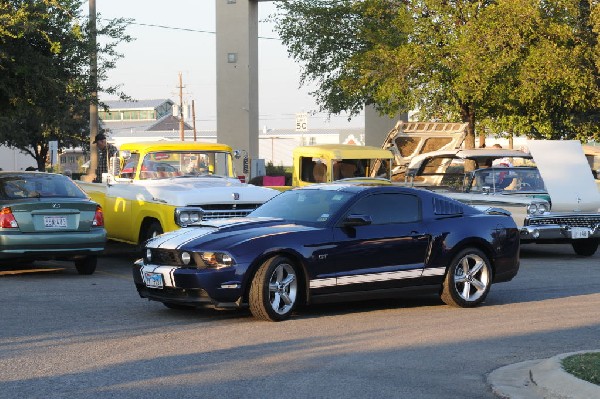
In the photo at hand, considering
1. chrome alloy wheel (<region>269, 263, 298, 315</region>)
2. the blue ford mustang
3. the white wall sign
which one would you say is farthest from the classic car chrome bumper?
the white wall sign

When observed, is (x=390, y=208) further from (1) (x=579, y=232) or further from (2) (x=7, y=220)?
(1) (x=579, y=232)

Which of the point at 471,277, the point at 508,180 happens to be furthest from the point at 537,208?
the point at 471,277

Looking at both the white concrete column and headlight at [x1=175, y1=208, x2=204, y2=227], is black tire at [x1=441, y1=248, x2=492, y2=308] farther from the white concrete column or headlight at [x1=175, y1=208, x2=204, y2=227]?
the white concrete column

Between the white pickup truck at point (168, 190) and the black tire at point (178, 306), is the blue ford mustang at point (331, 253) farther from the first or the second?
the white pickup truck at point (168, 190)

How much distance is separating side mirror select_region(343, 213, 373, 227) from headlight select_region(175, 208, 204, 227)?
187 inches

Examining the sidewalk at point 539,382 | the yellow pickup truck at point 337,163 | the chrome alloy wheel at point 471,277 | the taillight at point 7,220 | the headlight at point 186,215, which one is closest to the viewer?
the sidewalk at point 539,382

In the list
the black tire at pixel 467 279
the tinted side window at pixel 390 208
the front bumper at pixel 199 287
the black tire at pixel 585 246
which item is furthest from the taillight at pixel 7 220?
the black tire at pixel 585 246

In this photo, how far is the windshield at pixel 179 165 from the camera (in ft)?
59.8

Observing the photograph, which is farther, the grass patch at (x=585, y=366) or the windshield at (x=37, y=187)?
the windshield at (x=37, y=187)

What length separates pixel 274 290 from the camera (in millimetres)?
11211

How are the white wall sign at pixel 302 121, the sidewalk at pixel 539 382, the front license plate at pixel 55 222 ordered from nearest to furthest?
the sidewalk at pixel 539 382 → the front license plate at pixel 55 222 → the white wall sign at pixel 302 121

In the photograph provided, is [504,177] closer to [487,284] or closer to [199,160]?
[199,160]

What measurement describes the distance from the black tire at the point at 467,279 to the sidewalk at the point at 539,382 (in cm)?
356

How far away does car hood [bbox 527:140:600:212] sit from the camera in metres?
19.0
